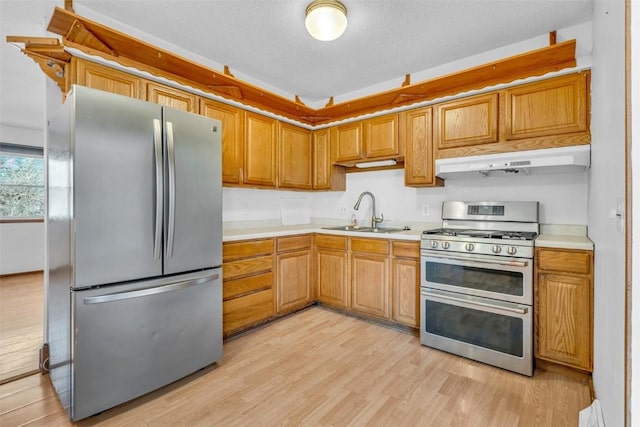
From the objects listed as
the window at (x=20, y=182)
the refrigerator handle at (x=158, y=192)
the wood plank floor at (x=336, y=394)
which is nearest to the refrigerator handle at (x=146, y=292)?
the refrigerator handle at (x=158, y=192)

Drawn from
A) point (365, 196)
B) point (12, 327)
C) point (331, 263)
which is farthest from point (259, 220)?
point (12, 327)

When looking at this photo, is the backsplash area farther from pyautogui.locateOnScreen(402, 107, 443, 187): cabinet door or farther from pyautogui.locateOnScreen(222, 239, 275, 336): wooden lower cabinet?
pyautogui.locateOnScreen(222, 239, 275, 336): wooden lower cabinet

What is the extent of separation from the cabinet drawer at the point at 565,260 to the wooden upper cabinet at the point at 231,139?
261 cm

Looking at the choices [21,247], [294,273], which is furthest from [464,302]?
[21,247]

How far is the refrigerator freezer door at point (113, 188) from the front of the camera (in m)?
1.57

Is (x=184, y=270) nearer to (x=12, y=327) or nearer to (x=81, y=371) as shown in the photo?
(x=81, y=371)

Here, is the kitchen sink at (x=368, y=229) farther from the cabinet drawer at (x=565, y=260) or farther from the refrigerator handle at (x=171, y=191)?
the refrigerator handle at (x=171, y=191)

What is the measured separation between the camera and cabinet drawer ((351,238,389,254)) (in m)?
2.85

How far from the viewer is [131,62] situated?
7.20 ft

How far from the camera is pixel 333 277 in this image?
3248mm

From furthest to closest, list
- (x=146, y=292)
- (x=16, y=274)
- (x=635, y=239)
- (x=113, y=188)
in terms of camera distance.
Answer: (x=16, y=274)
(x=146, y=292)
(x=113, y=188)
(x=635, y=239)

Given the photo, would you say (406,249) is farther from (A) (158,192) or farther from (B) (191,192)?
(A) (158,192)

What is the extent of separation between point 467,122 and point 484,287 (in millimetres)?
1414

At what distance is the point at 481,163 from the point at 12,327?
464 centimetres
